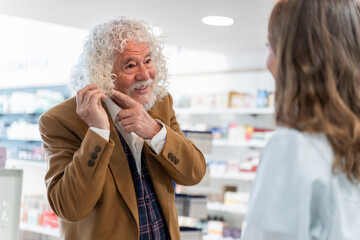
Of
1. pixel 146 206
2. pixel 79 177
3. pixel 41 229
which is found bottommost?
pixel 41 229

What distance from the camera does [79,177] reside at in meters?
1.74

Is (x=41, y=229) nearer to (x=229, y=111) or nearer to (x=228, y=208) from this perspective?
(x=228, y=208)

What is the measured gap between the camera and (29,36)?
919 cm

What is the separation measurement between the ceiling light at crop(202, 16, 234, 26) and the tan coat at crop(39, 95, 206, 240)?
275cm

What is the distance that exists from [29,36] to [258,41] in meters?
5.16

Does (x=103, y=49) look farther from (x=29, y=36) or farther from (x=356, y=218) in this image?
(x=29, y=36)

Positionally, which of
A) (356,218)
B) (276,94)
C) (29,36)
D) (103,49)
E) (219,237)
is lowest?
(219,237)

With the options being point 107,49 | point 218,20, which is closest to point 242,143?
point 218,20

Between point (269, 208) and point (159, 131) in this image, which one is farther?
point (159, 131)

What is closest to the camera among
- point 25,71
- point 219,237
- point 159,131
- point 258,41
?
point 159,131

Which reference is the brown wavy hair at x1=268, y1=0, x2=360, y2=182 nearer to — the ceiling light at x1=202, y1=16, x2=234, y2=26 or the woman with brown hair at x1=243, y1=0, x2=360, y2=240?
the woman with brown hair at x1=243, y1=0, x2=360, y2=240

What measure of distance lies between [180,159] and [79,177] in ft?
1.35

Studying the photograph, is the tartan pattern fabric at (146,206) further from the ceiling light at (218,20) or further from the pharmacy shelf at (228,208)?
the pharmacy shelf at (228,208)

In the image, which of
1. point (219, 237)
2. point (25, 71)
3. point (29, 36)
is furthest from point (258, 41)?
point (29, 36)
